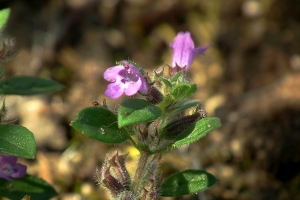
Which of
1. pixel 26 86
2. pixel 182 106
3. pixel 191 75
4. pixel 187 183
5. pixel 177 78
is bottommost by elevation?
pixel 187 183

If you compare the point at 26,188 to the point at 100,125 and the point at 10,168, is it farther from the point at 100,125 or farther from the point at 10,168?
the point at 100,125

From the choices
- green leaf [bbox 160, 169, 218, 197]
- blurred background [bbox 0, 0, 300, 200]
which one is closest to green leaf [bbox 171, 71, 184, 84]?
green leaf [bbox 160, 169, 218, 197]

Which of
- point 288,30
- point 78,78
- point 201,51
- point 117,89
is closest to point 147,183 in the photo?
point 117,89

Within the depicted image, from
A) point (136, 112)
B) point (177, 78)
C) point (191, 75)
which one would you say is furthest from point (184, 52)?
point (191, 75)

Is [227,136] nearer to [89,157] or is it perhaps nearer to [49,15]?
[89,157]

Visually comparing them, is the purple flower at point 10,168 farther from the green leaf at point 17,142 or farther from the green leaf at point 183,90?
the green leaf at point 183,90

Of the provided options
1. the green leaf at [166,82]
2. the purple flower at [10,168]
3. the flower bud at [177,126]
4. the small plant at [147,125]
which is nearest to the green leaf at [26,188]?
the purple flower at [10,168]
